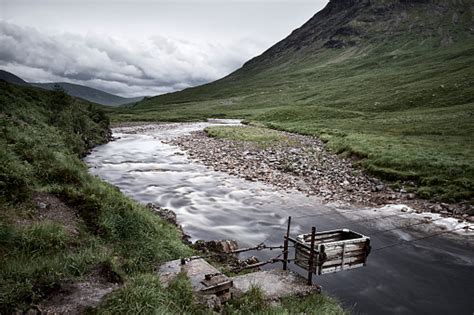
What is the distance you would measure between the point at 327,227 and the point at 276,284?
917 cm

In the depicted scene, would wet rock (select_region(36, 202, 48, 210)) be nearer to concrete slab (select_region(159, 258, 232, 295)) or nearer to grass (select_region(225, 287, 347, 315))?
concrete slab (select_region(159, 258, 232, 295))

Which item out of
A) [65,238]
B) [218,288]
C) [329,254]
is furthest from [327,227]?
[65,238]

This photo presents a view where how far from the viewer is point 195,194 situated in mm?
25547

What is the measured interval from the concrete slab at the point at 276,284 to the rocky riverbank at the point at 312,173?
1284cm

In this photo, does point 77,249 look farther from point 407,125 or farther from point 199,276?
point 407,125

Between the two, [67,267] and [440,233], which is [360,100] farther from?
[67,267]

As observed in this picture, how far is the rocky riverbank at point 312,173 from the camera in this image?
23766 mm

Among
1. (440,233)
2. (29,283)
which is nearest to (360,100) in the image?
(440,233)

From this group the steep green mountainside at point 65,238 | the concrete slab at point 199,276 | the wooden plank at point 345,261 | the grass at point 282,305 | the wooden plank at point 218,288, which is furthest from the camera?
the wooden plank at point 345,261

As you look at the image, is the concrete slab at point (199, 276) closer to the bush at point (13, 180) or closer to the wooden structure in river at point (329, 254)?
the wooden structure in river at point (329, 254)

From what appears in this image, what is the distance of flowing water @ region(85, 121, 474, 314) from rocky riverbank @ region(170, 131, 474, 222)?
155cm

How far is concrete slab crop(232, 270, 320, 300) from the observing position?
10578mm

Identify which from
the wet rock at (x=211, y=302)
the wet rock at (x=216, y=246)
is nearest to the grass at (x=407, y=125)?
the wet rock at (x=216, y=246)

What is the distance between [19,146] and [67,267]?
37.4 ft
